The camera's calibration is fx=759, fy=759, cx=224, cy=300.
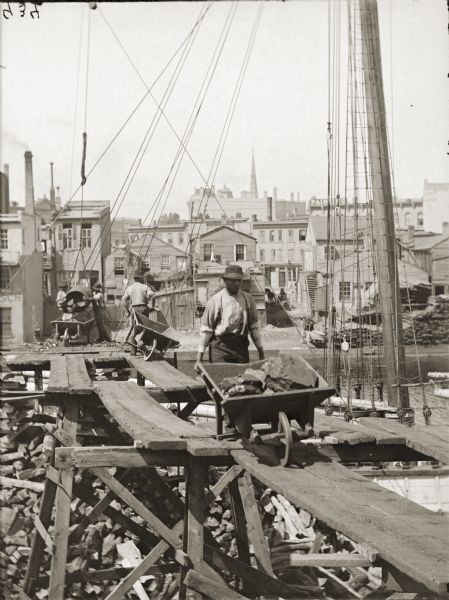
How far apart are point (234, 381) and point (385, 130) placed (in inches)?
499

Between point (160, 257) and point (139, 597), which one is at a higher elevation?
point (160, 257)

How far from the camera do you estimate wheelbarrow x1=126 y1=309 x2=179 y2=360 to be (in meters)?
13.4

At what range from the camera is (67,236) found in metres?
66.1

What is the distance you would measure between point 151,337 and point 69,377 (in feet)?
8.16

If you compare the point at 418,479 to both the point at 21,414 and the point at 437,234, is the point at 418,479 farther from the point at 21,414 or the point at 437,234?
the point at 437,234

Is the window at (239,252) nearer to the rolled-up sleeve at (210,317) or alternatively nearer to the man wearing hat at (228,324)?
the man wearing hat at (228,324)

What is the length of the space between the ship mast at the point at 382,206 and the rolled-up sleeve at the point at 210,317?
29.3 feet

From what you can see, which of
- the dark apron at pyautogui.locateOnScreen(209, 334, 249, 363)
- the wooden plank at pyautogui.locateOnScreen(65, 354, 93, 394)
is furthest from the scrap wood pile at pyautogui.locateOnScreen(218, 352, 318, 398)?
the wooden plank at pyautogui.locateOnScreen(65, 354, 93, 394)

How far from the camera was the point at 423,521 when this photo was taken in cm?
516

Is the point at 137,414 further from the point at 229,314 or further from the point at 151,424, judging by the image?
the point at 229,314

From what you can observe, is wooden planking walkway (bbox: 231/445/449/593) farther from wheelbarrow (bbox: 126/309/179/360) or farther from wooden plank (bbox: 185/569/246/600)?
wheelbarrow (bbox: 126/309/179/360)

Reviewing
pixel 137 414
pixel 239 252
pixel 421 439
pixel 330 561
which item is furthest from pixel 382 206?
pixel 239 252

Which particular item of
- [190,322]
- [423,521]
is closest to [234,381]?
[423,521]

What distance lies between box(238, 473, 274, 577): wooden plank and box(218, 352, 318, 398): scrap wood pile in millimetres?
863
